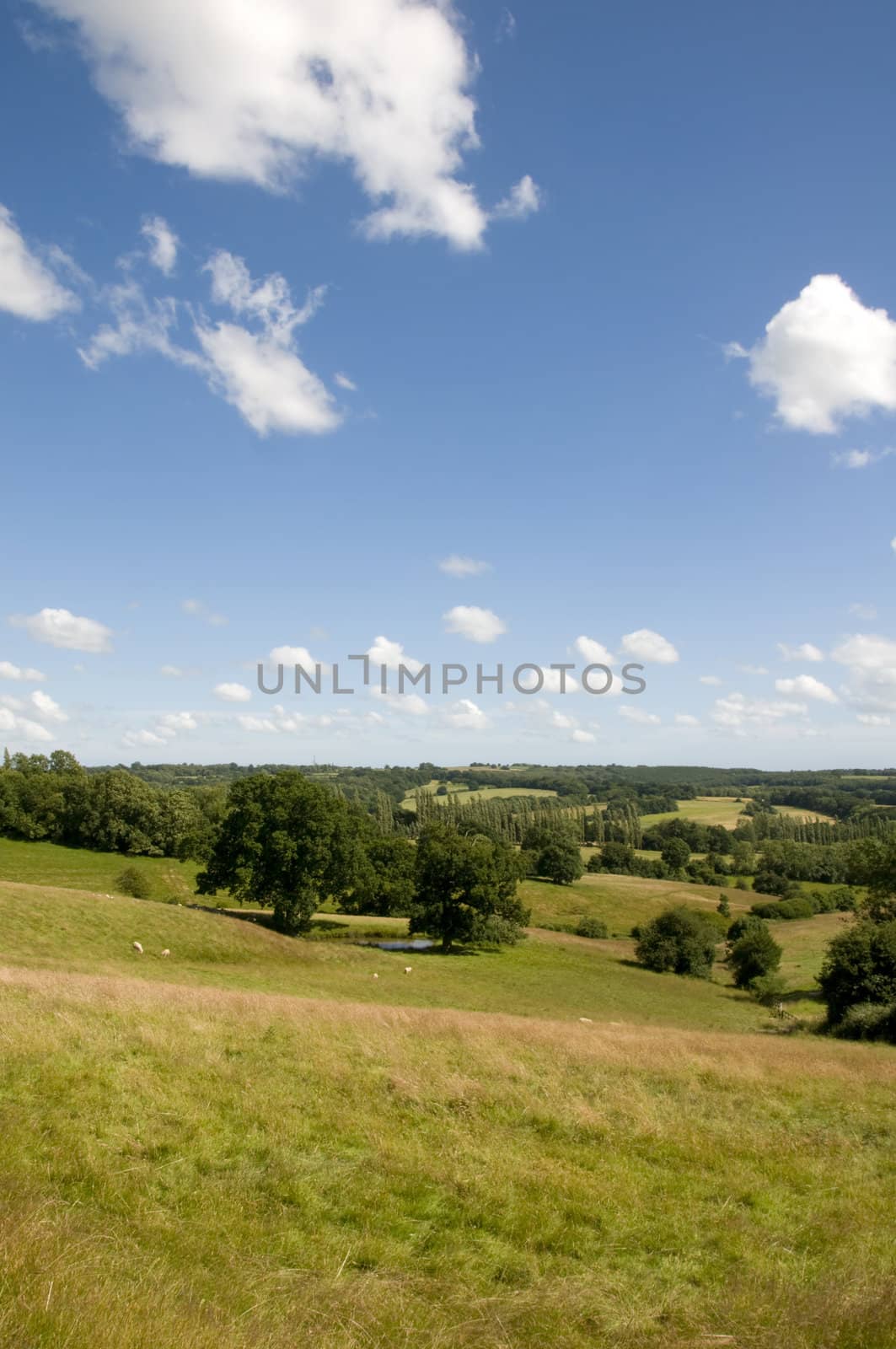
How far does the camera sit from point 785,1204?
10.6 meters

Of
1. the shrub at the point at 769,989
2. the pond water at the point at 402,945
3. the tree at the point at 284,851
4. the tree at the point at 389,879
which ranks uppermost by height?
the tree at the point at 284,851

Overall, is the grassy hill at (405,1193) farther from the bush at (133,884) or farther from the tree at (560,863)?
the tree at (560,863)

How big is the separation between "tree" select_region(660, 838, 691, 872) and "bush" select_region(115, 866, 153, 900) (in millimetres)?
106295

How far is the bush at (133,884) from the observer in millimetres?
64750

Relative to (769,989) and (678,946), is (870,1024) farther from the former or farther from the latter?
(678,946)

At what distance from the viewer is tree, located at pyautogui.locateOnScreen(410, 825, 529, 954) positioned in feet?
206

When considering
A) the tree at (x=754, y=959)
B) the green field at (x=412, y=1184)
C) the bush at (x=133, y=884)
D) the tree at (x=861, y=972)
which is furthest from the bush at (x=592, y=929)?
the green field at (x=412, y=1184)

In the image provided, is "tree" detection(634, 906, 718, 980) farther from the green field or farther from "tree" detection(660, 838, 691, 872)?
"tree" detection(660, 838, 691, 872)

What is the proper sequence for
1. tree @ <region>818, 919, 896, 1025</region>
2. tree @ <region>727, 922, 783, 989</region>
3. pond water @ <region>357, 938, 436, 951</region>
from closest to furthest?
tree @ <region>818, 919, 896, 1025</region> < tree @ <region>727, 922, 783, 989</region> < pond water @ <region>357, 938, 436, 951</region>

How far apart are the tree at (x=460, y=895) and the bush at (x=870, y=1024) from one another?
31.6 m

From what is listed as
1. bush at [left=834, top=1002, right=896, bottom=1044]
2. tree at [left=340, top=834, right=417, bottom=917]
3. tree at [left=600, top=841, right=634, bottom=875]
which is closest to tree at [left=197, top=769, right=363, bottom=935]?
tree at [left=340, top=834, right=417, bottom=917]

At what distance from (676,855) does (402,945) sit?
98966 millimetres

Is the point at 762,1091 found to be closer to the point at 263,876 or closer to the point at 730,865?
the point at 263,876

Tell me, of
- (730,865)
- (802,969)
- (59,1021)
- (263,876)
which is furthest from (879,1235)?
(730,865)
